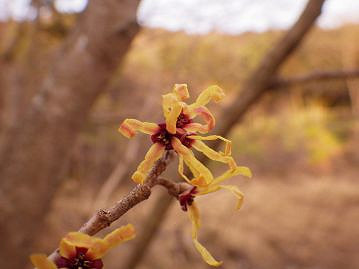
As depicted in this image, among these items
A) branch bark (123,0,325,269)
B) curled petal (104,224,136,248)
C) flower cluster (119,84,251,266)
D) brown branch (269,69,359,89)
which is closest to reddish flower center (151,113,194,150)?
flower cluster (119,84,251,266)

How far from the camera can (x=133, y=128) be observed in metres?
0.54

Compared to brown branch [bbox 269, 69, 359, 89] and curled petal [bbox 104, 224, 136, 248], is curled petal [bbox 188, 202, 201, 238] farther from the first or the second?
brown branch [bbox 269, 69, 359, 89]

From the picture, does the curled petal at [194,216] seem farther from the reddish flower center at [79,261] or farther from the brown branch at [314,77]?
the brown branch at [314,77]

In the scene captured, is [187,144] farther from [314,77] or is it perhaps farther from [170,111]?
[314,77]

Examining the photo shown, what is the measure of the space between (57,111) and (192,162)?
157 centimetres

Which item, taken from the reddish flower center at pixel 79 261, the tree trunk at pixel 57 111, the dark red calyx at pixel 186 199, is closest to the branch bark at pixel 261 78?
the tree trunk at pixel 57 111

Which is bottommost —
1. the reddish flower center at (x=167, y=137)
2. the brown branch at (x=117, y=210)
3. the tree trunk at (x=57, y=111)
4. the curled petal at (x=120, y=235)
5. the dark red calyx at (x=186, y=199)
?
the curled petal at (x=120, y=235)

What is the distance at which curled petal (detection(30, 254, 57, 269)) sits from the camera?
41 centimetres

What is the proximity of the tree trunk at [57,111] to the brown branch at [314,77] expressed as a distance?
725mm

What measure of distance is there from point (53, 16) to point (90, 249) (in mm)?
3681

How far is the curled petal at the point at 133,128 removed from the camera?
54 cm

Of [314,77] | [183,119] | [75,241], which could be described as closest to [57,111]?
[314,77]

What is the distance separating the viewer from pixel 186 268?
17.2ft

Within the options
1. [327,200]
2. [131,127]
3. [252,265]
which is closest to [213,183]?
[131,127]
